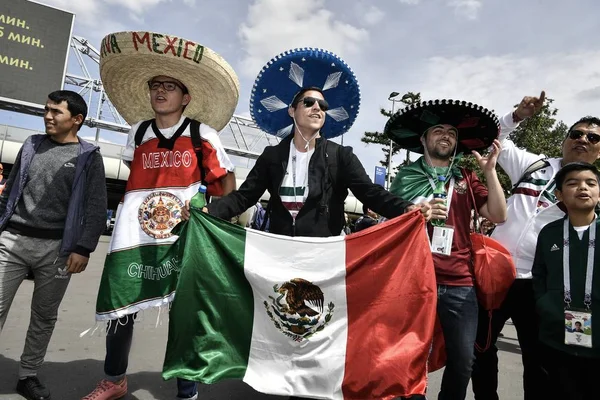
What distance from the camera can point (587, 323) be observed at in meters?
2.25

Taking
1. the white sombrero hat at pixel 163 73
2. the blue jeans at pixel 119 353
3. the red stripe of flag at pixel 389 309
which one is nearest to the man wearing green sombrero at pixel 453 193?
the red stripe of flag at pixel 389 309

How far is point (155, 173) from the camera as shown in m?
2.92

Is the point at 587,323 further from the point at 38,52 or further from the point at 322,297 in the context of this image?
the point at 38,52

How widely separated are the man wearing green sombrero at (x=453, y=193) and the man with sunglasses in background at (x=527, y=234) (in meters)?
0.38

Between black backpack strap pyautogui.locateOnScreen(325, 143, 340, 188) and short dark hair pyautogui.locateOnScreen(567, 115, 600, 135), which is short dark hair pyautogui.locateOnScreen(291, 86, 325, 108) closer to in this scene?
black backpack strap pyautogui.locateOnScreen(325, 143, 340, 188)

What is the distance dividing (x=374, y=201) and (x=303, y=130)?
66cm

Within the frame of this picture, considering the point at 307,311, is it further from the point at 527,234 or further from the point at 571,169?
the point at 571,169

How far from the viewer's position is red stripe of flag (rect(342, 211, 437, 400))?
2.37 metres

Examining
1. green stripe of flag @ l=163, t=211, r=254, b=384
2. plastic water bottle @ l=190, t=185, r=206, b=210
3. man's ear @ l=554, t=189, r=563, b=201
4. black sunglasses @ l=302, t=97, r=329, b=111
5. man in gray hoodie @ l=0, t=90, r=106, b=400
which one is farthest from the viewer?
man in gray hoodie @ l=0, t=90, r=106, b=400

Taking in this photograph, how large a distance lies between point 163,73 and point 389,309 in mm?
2236

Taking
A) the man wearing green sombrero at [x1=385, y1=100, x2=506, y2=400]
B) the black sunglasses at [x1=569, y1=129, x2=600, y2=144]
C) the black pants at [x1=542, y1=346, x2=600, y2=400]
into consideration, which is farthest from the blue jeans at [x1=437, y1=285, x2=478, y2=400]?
the black sunglasses at [x1=569, y1=129, x2=600, y2=144]

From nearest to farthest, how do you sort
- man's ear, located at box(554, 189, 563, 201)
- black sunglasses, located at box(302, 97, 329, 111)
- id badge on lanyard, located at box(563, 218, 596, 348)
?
id badge on lanyard, located at box(563, 218, 596, 348)
man's ear, located at box(554, 189, 563, 201)
black sunglasses, located at box(302, 97, 329, 111)

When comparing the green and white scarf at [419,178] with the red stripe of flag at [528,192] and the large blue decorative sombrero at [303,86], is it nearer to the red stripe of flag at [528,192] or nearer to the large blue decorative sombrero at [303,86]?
the red stripe of flag at [528,192]

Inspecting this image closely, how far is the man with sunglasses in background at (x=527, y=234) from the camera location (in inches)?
108
